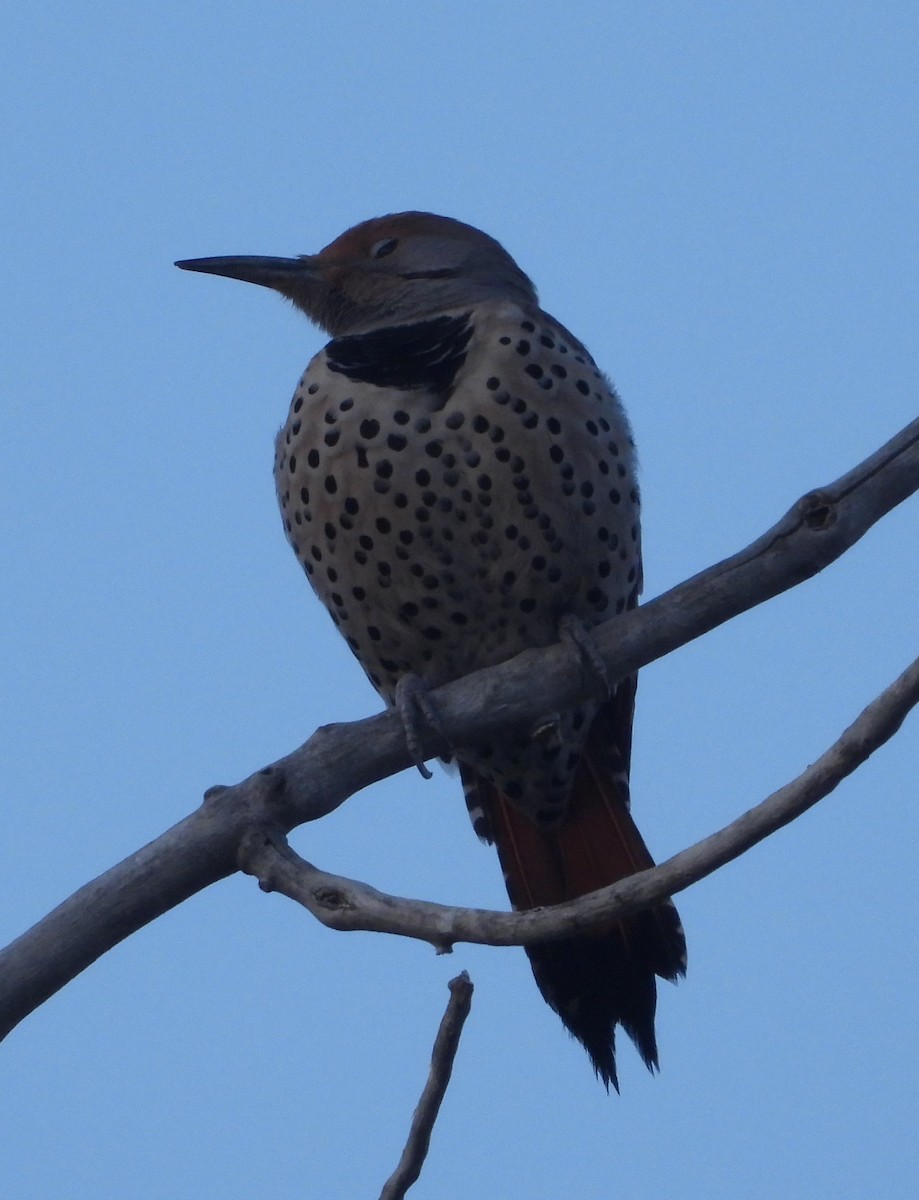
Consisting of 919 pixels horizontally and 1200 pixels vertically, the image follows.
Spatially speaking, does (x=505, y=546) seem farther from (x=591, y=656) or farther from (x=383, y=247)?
(x=383, y=247)

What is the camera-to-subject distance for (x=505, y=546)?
13.8ft

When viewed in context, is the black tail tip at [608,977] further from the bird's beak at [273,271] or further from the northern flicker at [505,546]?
the bird's beak at [273,271]

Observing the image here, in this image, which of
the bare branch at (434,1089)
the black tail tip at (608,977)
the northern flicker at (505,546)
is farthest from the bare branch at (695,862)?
the black tail tip at (608,977)

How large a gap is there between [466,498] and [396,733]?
2.79ft

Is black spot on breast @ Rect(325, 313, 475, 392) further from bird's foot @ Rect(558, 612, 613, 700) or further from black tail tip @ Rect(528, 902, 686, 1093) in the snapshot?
black tail tip @ Rect(528, 902, 686, 1093)

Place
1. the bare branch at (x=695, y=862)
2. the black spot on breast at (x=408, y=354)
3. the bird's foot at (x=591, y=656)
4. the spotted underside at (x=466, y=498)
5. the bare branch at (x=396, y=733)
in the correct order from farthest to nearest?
the black spot on breast at (x=408, y=354) → the spotted underside at (x=466, y=498) → the bird's foot at (x=591, y=656) → the bare branch at (x=396, y=733) → the bare branch at (x=695, y=862)

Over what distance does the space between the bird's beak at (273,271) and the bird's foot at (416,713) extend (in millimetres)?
1590

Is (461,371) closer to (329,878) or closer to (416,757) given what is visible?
(416,757)

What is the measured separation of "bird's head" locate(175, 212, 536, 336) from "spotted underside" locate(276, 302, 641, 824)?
0.36 meters

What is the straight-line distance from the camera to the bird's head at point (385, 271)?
4.88 meters

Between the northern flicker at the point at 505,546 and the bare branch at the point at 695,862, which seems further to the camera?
the northern flicker at the point at 505,546

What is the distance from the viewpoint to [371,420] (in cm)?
420

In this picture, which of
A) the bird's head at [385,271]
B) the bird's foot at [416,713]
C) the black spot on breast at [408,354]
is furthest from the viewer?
the bird's head at [385,271]

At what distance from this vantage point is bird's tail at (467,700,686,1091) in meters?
4.21
